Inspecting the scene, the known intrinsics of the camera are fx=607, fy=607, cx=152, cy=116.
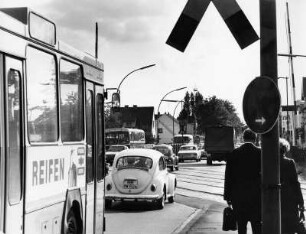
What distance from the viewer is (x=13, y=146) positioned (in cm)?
596

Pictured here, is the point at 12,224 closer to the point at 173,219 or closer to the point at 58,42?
the point at 58,42

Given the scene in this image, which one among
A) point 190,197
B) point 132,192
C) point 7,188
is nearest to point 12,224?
point 7,188

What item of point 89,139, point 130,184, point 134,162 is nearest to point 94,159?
point 89,139

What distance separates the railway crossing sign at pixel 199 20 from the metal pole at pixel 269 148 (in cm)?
15

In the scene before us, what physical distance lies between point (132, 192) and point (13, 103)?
1039cm

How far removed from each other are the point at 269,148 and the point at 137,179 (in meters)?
11.1

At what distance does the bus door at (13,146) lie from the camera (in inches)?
227

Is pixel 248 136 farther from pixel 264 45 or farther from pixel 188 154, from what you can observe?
pixel 188 154

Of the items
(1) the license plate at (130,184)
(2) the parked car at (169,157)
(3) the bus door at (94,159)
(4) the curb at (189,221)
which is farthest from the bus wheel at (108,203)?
(2) the parked car at (169,157)

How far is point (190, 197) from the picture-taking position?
20.2 m

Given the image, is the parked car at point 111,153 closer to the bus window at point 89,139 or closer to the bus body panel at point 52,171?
the bus window at point 89,139

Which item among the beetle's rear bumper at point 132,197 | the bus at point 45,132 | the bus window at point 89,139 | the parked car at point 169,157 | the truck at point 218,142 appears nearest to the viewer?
the bus at point 45,132

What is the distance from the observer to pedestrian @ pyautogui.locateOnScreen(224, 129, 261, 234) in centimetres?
768

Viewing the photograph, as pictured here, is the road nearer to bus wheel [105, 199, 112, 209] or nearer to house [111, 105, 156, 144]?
bus wheel [105, 199, 112, 209]
